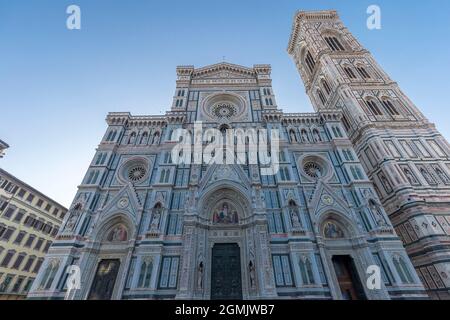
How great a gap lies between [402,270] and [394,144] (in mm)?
12684

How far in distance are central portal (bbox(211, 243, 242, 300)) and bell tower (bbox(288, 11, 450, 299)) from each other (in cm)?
1369

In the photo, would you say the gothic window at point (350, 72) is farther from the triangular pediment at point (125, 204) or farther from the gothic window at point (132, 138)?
the triangular pediment at point (125, 204)

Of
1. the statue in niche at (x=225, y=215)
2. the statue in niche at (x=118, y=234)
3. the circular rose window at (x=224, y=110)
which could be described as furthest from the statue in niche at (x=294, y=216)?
the statue in niche at (x=118, y=234)

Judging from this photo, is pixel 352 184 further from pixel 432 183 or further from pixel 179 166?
pixel 179 166

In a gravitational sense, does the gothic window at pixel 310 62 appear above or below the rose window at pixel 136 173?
above

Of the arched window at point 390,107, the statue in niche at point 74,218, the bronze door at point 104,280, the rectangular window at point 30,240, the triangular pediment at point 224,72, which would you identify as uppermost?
the triangular pediment at point 224,72

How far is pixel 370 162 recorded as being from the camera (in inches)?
857

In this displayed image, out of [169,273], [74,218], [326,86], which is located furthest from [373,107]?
[74,218]

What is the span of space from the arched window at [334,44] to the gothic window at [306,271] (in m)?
32.9

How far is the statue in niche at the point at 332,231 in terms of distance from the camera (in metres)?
16.3

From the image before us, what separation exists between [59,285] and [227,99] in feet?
75.1

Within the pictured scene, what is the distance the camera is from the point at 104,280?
48.3ft

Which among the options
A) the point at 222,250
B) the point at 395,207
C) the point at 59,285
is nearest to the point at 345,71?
the point at 395,207

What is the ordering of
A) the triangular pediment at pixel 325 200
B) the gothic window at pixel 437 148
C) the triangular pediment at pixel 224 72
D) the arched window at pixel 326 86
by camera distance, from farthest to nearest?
the arched window at pixel 326 86, the triangular pediment at pixel 224 72, the gothic window at pixel 437 148, the triangular pediment at pixel 325 200
